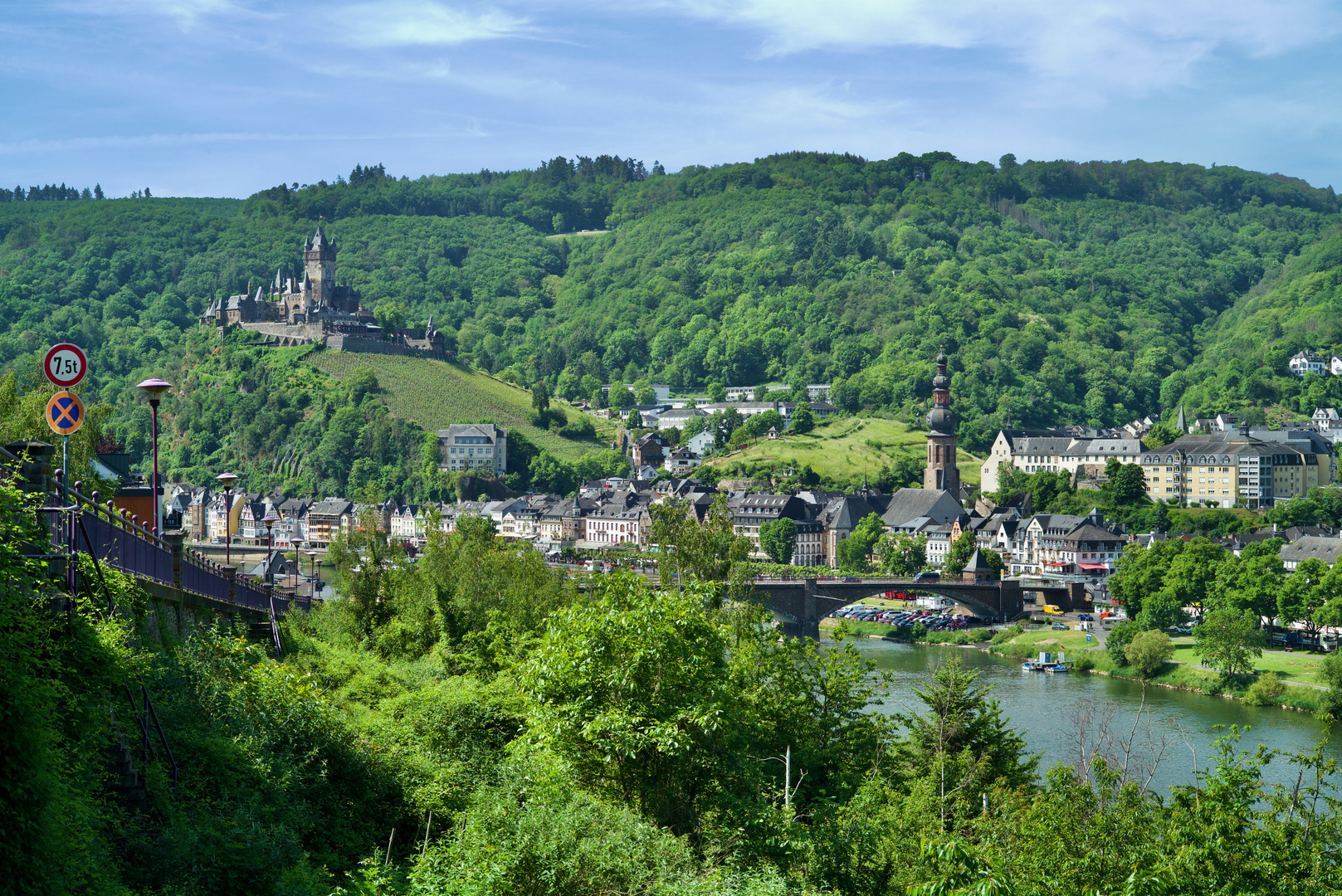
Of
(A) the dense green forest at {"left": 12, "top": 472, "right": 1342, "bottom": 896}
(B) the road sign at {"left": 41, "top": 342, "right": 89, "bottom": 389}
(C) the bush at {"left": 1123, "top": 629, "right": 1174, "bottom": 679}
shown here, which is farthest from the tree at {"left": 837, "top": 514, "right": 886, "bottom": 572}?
(B) the road sign at {"left": 41, "top": 342, "right": 89, "bottom": 389}

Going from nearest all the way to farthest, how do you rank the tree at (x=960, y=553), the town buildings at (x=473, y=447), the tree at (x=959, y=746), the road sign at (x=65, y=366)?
the road sign at (x=65, y=366) → the tree at (x=959, y=746) → the tree at (x=960, y=553) → the town buildings at (x=473, y=447)

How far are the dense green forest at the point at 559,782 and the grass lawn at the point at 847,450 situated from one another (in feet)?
317

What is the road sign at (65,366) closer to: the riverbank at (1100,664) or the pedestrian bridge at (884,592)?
the riverbank at (1100,664)

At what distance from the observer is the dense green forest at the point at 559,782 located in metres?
11.0

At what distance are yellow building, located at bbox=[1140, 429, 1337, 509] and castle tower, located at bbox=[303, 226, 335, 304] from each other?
8328cm

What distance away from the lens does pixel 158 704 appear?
13914 mm

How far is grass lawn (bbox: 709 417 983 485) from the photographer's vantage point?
4786 inches

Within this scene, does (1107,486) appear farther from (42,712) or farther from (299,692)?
(42,712)

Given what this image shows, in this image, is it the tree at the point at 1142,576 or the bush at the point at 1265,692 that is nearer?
the bush at the point at 1265,692

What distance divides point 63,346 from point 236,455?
114 m

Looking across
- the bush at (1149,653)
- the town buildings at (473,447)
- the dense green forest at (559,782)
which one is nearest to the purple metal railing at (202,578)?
the dense green forest at (559,782)

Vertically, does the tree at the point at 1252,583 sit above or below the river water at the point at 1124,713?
above

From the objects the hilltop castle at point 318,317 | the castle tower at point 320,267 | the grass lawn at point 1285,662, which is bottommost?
the grass lawn at point 1285,662

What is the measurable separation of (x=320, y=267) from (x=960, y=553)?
82657mm
